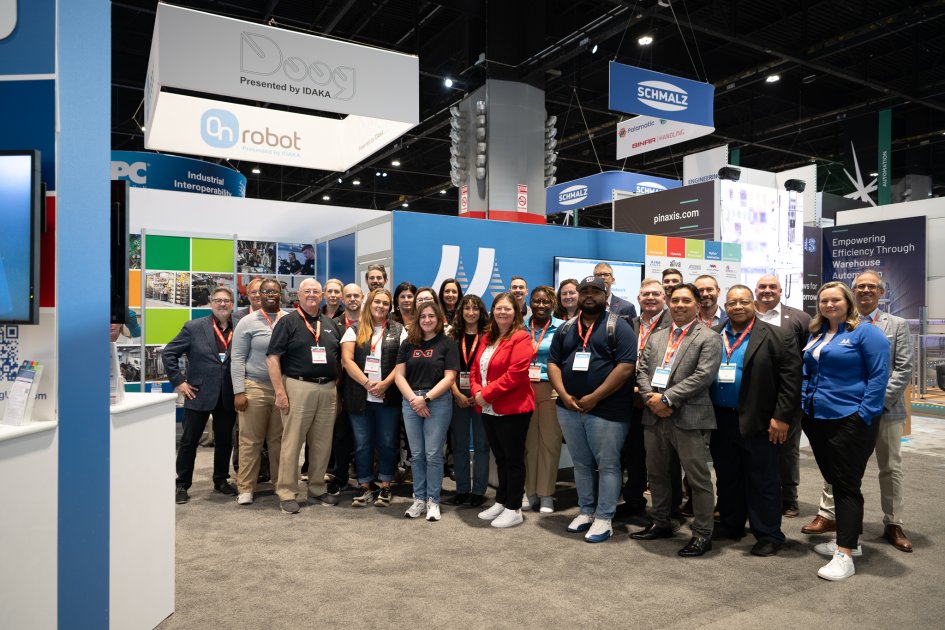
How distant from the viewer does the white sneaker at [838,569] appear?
2980mm

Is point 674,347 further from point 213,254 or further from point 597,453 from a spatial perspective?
point 213,254

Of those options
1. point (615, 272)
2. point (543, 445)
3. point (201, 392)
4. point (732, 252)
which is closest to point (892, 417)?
point (543, 445)

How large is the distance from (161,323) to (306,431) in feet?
11.4

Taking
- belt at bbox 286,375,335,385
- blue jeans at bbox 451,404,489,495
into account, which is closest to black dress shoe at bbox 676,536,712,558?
blue jeans at bbox 451,404,489,495

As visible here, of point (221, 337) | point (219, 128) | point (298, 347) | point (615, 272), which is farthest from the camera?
point (615, 272)

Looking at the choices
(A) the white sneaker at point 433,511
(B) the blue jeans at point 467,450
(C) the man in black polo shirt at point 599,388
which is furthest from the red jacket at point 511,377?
(A) the white sneaker at point 433,511

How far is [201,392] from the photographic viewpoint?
4.34 meters

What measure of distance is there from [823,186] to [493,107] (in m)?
9.60

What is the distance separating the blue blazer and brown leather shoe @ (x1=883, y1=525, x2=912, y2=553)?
0.88m

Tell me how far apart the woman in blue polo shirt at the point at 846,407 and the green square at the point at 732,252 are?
12.8ft

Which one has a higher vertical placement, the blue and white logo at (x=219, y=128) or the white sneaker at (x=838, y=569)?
the blue and white logo at (x=219, y=128)

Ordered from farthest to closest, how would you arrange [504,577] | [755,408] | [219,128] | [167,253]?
[167,253], [219,128], [755,408], [504,577]

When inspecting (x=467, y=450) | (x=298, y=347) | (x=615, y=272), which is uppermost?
(x=615, y=272)

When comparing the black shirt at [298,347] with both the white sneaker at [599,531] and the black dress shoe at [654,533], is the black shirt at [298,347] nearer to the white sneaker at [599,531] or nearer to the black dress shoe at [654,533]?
the white sneaker at [599,531]
